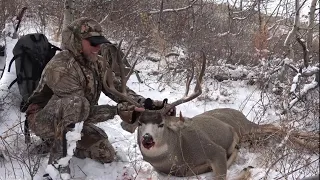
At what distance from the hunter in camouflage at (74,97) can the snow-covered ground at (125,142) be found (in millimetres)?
181

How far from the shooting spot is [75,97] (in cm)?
393

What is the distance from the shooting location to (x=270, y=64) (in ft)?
24.1

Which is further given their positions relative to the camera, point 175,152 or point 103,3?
point 103,3

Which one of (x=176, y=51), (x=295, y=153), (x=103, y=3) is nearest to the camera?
(x=295, y=153)

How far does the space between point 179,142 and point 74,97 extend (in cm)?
114

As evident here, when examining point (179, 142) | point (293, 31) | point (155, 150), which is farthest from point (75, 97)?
point (293, 31)

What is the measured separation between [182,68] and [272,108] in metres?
2.09

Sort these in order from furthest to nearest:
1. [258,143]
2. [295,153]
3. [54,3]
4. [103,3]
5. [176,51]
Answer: [54,3] < [103,3] < [176,51] < [258,143] < [295,153]

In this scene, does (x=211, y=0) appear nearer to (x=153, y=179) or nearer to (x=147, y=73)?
(x=147, y=73)

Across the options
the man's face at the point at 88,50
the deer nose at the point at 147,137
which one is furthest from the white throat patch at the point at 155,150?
the man's face at the point at 88,50

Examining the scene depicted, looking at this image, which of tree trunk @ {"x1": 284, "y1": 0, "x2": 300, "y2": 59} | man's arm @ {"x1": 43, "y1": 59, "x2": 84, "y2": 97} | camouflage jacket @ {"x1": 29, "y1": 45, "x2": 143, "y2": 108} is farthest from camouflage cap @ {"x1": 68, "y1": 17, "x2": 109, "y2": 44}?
tree trunk @ {"x1": 284, "y1": 0, "x2": 300, "y2": 59}

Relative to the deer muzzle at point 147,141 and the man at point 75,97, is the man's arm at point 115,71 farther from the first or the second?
the deer muzzle at point 147,141

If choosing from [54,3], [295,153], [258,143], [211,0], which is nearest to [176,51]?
[211,0]

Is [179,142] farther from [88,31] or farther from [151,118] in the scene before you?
[88,31]
